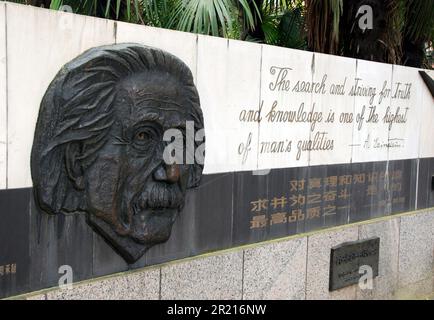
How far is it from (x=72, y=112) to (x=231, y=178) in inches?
53.6

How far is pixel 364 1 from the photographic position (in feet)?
20.1

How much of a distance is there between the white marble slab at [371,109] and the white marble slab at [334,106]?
3.8 inches

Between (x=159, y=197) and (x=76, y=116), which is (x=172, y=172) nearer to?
(x=159, y=197)

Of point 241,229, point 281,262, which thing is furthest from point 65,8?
point 281,262

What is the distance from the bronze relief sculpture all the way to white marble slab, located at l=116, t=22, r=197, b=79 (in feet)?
0.28

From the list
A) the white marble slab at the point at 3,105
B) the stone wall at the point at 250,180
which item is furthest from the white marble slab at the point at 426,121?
the white marble slab at the point at 3,105

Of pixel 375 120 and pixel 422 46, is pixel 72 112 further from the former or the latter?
pixel 422 46

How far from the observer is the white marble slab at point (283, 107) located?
4.14 meters

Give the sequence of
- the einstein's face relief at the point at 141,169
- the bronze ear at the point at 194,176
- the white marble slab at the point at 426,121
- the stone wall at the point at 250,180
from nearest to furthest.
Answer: the stone wall at the point at 250,180, the einstein's face relief at the point at 141,169, the bronze ear at the point at 194,176, the white marble slab at the point at 426,121

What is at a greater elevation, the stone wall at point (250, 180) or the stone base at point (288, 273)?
the stone wall at point (250, 180)

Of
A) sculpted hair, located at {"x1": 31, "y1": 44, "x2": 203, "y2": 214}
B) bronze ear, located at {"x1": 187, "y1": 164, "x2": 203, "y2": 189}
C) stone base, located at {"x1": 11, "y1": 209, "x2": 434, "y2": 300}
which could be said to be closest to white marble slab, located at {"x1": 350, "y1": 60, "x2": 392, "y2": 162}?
stone base, located at {"x1": 11, "y1": 209, "x2": 434, "y2": 300}

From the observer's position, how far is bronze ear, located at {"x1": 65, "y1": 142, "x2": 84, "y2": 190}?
9.85ft

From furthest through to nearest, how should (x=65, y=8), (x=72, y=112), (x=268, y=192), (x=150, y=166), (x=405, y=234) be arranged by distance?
→ (x=405, y=234) → (x=65, y=8) → (x=268, y=192) → (x=150, y=166) → (x=72, y=112)

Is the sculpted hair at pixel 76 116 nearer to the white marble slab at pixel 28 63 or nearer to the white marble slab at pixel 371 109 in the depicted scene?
the white marble slab at pixel 28 63
